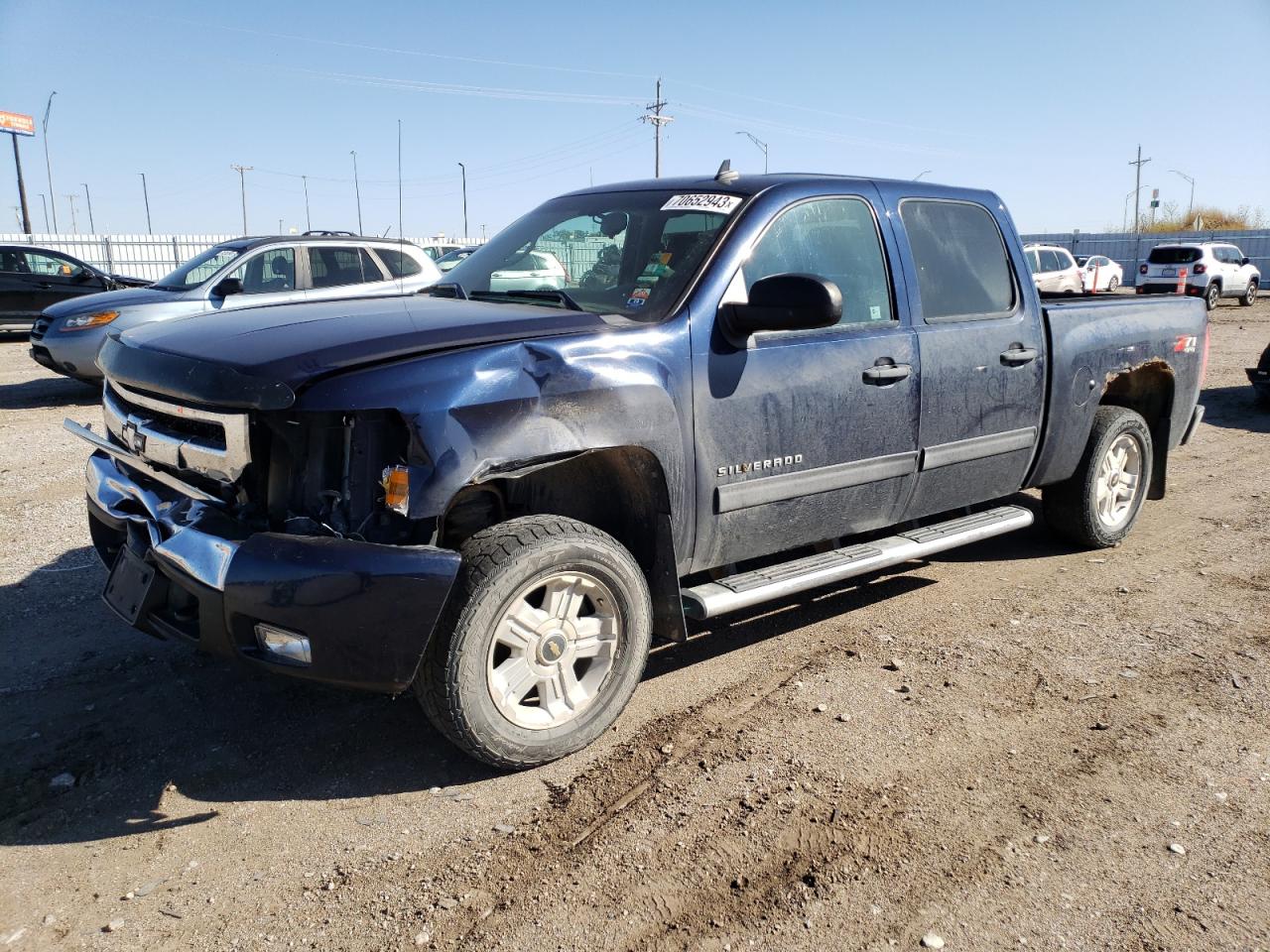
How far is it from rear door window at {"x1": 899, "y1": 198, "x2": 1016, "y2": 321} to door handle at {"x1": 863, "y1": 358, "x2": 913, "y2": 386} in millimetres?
337

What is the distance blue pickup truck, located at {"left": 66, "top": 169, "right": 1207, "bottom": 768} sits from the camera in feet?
9.42

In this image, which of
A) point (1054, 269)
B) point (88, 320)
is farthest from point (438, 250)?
point (1054, 269)

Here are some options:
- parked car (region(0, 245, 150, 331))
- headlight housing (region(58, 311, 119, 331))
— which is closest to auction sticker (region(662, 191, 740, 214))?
headlight housing (region(58, 311, 119, 331))

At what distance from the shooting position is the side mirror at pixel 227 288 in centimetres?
1009

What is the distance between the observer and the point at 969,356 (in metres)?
4.46

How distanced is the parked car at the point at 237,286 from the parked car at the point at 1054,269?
785 inches

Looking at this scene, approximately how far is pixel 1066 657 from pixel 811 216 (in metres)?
2.18

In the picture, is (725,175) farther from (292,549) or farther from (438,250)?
(438,250)

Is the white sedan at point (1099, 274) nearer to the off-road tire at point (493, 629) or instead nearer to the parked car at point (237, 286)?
the parked car at point (237, 286)

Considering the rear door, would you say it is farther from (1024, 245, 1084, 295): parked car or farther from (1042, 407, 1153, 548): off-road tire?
(1024, 245, 1084, 295): parked car

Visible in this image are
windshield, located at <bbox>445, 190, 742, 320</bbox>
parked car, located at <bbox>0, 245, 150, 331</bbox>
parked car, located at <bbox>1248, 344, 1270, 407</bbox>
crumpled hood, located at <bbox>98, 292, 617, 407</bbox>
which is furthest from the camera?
parked car, located at <bbox>0, 245, 150, 331</bbox>

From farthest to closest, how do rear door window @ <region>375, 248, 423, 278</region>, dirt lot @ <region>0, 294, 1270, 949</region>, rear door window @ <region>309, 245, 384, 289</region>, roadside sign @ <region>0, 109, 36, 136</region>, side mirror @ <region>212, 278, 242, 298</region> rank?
roadside sign @ <region>0, 109, 36, 136</region> < rear door window @ <region>375, 248, 423, 278</region> < rear door window @ <region>309, 245, 384, 289</region> < side mirror @ <region>212, 278, 242, 298</region> < dirt lot @ <region>0, 294, 1270, 949</region>

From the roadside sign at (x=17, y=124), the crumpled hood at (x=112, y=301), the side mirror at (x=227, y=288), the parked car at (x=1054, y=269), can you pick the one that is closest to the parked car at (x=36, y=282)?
the crumpled hood at (x=112, y=301)

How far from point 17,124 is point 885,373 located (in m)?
54.6
